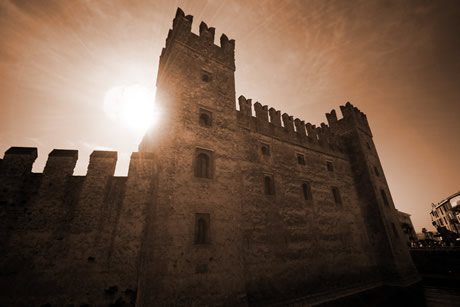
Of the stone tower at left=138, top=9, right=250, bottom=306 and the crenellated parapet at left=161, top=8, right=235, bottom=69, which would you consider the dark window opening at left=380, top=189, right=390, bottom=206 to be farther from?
the crenellated parapet at left=161, top=8, right=235, bottom=69

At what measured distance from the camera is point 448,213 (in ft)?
134

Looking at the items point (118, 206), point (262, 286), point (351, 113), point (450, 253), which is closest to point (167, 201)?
point (118, 206)

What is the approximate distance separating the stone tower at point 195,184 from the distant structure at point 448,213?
49.3 meters

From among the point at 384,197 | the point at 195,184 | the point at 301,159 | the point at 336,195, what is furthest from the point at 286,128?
the point at 384,197

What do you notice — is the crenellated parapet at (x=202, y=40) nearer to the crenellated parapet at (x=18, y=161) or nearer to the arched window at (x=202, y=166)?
the arched window at (x=202, y=166)

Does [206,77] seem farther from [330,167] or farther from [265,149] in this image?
[330,167]

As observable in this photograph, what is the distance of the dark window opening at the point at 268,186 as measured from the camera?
10.1m

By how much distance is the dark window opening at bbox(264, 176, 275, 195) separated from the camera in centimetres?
1012

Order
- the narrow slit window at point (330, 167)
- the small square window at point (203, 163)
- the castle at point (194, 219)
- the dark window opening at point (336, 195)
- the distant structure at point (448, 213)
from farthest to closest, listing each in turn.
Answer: the distant structure at point (448, 213) → the narrow slit window at point (330, 167) → the dark window opening at point (336, 195) → the small square window at point (203, 163) → the castle at point (194, 219)

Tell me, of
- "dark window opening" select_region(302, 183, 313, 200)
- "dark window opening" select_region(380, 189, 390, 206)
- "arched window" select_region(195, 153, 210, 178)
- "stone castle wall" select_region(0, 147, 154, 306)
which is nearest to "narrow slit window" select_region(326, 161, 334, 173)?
"dark window opening" select_region(302, 183, 313, 200)

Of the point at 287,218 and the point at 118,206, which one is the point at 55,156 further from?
the point at 287,218

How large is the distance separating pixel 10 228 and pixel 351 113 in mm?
21441

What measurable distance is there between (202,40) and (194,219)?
28.6 feet

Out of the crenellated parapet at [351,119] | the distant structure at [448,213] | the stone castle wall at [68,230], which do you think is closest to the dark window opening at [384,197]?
the crenellated parapet at [351,119]
